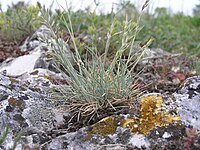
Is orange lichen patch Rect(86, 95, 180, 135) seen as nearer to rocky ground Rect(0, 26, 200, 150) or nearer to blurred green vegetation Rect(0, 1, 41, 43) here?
rocky ground Rect(0, 26, 200, 150)

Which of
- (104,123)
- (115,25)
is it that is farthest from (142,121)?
(115,25)

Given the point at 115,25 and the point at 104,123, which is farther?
the point at 115,25

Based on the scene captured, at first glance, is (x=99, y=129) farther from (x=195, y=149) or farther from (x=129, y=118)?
(x=195, y=149)

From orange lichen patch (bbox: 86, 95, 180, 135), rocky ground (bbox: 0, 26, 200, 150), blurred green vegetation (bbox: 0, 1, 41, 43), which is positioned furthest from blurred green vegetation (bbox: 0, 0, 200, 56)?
orange lichen patch (bbox: 86, 95, 180, 135)

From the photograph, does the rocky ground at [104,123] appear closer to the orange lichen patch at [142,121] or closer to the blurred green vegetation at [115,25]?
the orange lichen patch at [142,121]

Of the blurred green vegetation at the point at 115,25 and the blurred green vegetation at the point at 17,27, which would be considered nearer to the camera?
the blurred green vegetation at the point at 115,25

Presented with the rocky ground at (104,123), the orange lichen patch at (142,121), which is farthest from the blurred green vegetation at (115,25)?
the orange lichen patch at (142,121)

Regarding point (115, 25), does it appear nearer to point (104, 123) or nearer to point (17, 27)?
point (17, 27)

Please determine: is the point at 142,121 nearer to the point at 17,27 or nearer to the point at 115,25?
the point at 115,25

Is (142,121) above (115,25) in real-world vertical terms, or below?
below
